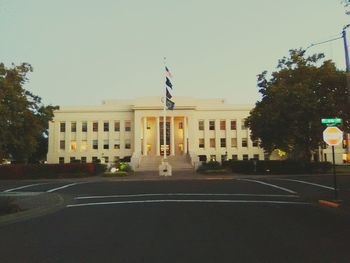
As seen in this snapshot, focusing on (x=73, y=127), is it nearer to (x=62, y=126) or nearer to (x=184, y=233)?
(x=62, y=126)

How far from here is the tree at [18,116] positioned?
48.0 meters

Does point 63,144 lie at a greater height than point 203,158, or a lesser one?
greater

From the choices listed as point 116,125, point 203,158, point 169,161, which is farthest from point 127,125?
point 169,161

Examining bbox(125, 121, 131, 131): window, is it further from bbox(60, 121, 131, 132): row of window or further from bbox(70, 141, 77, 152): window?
bbox(70, 141, 77, 152): window

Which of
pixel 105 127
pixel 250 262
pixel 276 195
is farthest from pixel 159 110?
pixel 250 262

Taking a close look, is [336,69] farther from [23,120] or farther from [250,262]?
[250,262]

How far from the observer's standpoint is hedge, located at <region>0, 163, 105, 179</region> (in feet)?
171

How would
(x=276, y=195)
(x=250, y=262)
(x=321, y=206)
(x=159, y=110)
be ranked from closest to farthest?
(x=250, y=262) < (x=321, y=206) < (x=276, y=195) < (x=159, y=110)

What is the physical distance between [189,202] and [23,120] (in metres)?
34.4

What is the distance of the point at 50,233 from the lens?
12.0 m

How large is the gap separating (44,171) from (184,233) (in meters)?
43.3

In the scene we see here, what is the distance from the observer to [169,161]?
2800 inches

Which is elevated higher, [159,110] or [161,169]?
[159,110]

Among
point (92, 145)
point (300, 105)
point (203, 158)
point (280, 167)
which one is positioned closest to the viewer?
point (300, 105)
